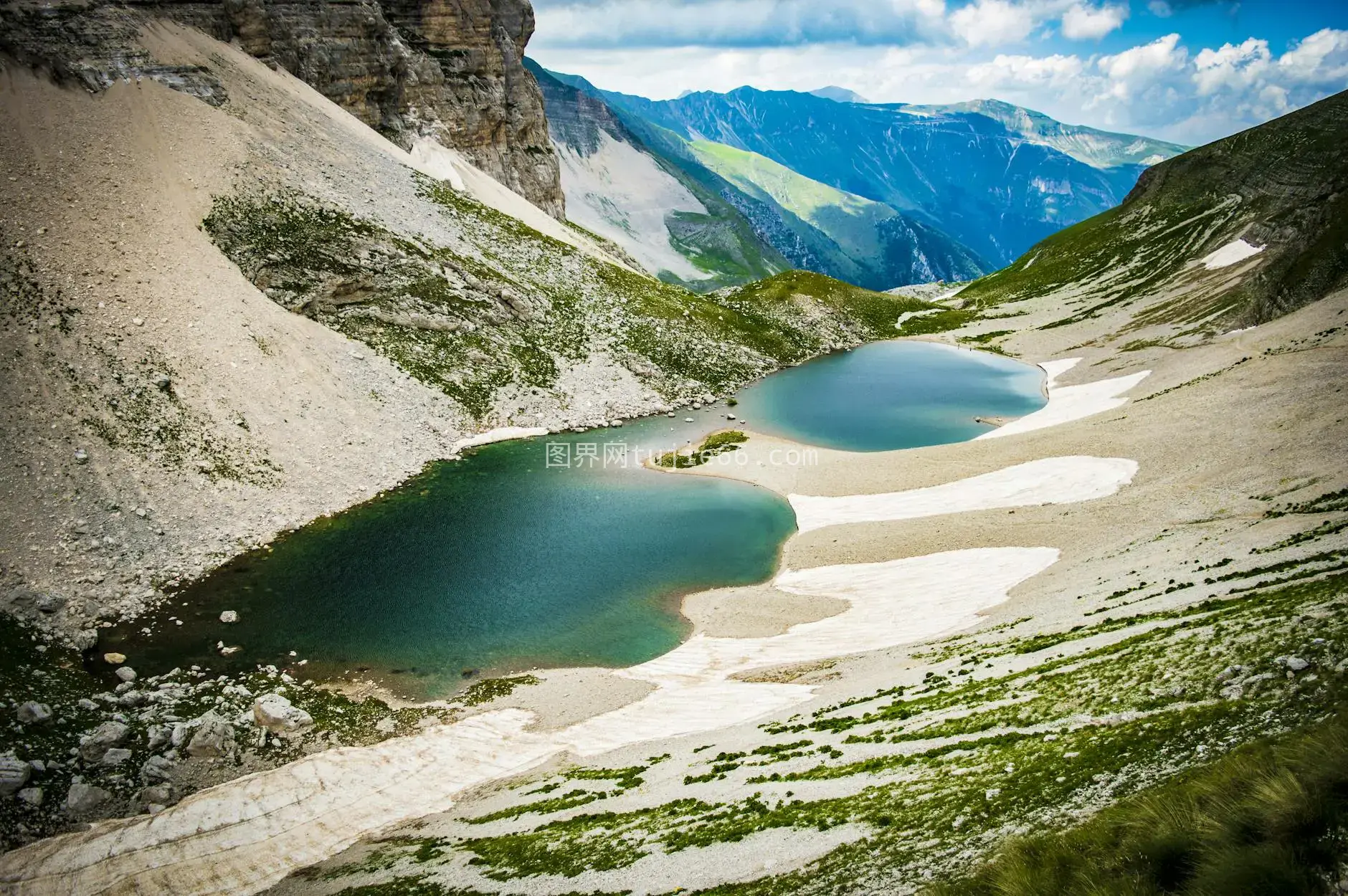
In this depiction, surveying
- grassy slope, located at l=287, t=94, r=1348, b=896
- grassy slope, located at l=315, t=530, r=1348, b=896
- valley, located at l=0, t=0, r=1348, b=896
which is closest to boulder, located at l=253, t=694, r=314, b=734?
valley, located at l=0, t=0, r=1348, b=896

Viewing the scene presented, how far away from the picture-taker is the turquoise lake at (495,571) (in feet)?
110

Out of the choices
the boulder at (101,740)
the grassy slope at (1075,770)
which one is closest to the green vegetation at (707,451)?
the grassy slope at (1075,770)

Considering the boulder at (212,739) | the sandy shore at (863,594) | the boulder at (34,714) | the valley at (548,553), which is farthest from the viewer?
the boulder at (212,739)

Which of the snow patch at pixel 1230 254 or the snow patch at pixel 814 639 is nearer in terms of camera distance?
the snow patch at pixel 814 639

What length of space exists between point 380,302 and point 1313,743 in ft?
223

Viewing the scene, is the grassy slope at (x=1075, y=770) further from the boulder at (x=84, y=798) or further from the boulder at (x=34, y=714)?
the boulder at (x=34, y=714)

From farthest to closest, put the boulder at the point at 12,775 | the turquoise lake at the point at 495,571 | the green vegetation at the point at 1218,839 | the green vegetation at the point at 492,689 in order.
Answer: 1. the turquoise lake at the point at 495,571
2. the green vegetation at the point at 492,689
3. the boulder at the point at 12,775
4. the green vegetation at the point at 1218,839

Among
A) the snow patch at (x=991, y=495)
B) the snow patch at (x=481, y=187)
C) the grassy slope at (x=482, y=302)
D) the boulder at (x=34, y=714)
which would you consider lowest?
the boulder at (x=34, y=714)

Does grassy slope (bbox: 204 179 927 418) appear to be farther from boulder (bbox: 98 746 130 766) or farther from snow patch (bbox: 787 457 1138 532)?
boulder (bbox: 98 746 130 766)

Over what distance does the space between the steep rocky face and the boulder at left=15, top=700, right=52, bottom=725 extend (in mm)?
55323

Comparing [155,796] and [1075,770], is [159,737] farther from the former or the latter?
[1075,770]

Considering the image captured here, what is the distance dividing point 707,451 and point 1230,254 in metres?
86.0

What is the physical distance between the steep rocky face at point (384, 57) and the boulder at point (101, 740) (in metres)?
57.2

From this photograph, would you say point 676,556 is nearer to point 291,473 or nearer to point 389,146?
point 291,473
